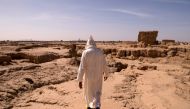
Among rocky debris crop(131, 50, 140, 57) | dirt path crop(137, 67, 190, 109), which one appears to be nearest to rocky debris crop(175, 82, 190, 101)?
dirt path crop(137, 67, 190, 109)

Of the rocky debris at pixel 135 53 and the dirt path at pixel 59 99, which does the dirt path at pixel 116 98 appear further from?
the rocky debris at pixel 135 53

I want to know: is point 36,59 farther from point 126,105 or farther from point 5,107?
point 126,105

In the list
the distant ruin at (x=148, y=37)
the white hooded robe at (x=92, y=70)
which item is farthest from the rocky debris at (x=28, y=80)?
the distant ruin at (x=148, y=37)

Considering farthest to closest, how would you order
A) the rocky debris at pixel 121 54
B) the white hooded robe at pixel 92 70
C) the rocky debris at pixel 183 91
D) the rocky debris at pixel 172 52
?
the rocky debris at pixel 121 54
the rocky debris at pixel 172 52
the rocky debris at pixel 183 91
the white hooded robe at pixel 92 70

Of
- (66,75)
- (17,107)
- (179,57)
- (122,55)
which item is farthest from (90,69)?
(122,55)

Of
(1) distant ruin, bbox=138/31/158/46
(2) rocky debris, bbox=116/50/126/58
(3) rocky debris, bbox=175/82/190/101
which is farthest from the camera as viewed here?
(1) distant ruin, bbox=138/31/158/46

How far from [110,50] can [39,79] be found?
885 inches

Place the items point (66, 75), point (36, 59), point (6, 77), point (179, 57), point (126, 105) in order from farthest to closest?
point (179, 57) → point (36, 59) → point (66, 75) → point (6, 77) → point (126, 105)

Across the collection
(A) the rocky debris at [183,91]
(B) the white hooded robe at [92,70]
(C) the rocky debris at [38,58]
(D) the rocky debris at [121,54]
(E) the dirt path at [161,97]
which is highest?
(B) the white hooded robe at [92,70]

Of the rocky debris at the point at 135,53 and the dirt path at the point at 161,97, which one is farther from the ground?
the dirt path at the point at 161,97

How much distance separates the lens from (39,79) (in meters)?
11.8

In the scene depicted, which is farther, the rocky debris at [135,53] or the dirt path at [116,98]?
the rocky debris at [135,53]

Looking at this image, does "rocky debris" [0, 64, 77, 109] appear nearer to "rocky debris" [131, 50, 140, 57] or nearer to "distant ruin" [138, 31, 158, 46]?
"rocky debris" [131, 50, 140, 57]

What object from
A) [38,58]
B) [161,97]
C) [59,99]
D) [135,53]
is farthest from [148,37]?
[59,99]
